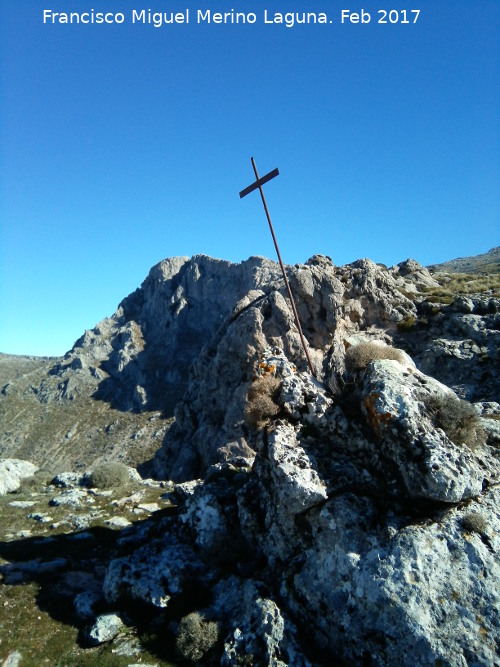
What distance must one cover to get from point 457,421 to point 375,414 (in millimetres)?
1958

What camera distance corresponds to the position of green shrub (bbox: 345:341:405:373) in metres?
11.9

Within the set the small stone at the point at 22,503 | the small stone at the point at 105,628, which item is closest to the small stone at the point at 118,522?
the small stone at the point at 22,503

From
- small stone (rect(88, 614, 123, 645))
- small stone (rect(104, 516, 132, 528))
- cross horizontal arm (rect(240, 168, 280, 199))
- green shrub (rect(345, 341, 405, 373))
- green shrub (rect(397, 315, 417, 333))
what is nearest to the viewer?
small stone (rect(88, 614, 123, 645))

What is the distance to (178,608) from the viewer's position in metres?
10.7

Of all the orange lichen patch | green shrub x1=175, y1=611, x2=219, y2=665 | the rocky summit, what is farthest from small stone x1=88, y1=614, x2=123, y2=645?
the orange lichen patch

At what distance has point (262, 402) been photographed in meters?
12.2

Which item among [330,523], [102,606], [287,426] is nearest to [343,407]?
[287,426]

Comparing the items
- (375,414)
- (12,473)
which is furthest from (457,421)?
(12,473)

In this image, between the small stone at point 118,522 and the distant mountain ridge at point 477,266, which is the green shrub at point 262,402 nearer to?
the small stone at point 118,522

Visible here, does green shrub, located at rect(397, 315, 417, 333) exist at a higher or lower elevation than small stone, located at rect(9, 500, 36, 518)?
higher

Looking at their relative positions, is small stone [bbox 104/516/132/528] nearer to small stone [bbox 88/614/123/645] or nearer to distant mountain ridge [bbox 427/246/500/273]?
small stone [bbox 88/614/123/645]

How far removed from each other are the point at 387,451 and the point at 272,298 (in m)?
20.6

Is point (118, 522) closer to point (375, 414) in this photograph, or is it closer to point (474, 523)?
point (375, 414)

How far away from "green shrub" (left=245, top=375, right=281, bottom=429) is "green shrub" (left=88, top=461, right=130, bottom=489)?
16969 mm
